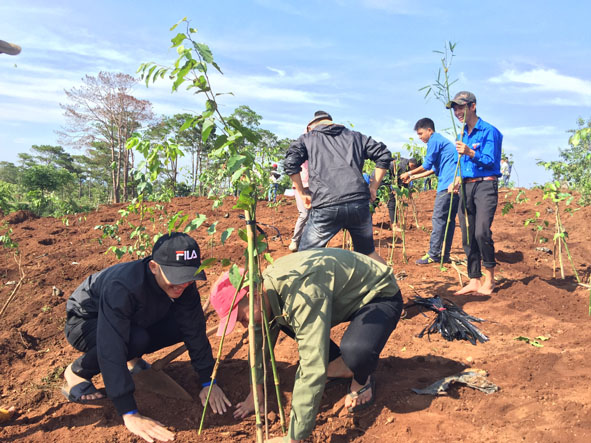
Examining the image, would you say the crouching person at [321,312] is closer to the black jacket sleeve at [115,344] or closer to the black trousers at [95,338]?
the black jacket sleeve at [115,344]

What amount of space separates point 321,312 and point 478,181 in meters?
2.40

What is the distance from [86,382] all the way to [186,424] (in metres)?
0.66

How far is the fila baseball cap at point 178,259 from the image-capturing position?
204 centimetres

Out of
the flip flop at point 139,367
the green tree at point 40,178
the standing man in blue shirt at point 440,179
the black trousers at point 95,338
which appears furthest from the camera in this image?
the green tree at point 40,178

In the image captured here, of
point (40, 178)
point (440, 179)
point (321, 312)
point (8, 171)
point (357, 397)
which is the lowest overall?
point (357, 397)

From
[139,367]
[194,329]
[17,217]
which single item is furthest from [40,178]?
[194,329]

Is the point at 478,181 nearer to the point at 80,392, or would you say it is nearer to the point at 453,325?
the point at 453,325

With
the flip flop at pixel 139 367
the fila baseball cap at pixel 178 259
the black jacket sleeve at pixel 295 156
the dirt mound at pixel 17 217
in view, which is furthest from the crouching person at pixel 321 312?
the dirt mound at pixel 17 217

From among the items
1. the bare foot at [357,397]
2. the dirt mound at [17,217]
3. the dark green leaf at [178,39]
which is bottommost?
the bare foot at [357,397]

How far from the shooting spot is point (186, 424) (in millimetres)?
2234

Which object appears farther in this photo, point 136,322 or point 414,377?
Result: point 414,377

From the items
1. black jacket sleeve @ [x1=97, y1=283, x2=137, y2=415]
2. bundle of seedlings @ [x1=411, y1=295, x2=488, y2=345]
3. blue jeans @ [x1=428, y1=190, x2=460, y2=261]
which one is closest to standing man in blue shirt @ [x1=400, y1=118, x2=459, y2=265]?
blue jeans @ [x1=428, y1=190, x2=460, y2=261]

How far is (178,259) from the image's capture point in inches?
80.4

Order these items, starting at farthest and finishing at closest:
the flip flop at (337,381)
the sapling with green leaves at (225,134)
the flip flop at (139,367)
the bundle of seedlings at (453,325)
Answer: the bundle of seedlings at (453,325) → the flip flop at (139,367) → the flip flop at (337,381) → the sapling with green leaves at (225,134)
